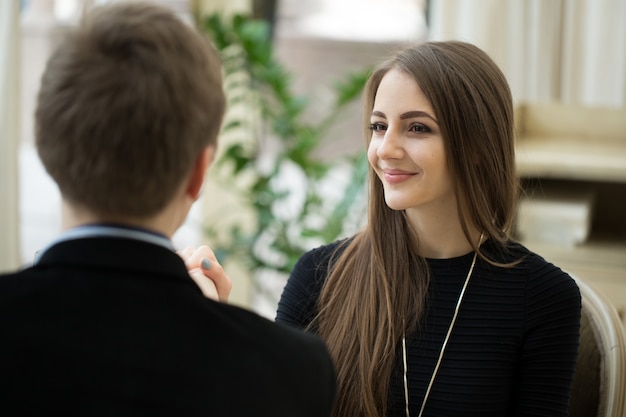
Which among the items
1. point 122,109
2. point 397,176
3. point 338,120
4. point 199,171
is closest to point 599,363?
point 397,176

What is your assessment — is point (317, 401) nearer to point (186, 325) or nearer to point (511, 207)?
Result: point (186, 325)

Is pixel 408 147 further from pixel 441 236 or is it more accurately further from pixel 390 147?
pixel 441 236

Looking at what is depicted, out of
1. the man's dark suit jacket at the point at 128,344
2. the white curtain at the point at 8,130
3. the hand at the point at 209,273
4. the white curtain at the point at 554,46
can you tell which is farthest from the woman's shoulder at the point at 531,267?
the white curtain at the point at 8,130

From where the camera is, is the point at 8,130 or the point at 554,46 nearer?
the point at 8,130

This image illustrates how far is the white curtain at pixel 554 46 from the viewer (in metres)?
2.85

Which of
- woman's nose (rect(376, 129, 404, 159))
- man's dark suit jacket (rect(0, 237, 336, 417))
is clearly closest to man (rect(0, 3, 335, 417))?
man's dark suit jacket (rect(0, 237, 336, 417))

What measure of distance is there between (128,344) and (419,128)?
778mm

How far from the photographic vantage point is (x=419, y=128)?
1.45 m

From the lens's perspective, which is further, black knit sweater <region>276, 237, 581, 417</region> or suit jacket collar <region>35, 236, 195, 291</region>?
black knit sweater <region>276, 237, 581, 417</region>

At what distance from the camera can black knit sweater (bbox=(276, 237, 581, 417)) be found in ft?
4.66

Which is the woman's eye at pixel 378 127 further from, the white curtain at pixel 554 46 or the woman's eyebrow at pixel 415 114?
the white curtain at pixel 554 46

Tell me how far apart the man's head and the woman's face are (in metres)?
0.63

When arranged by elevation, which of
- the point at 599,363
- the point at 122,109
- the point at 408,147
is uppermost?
the point at 122,109

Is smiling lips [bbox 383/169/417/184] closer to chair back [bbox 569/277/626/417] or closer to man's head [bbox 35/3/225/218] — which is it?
chair back [bbox 569/277/626/417]
